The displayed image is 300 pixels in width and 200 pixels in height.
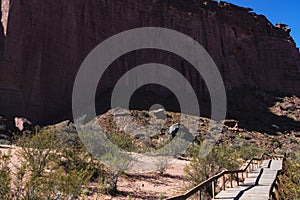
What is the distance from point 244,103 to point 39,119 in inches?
1151

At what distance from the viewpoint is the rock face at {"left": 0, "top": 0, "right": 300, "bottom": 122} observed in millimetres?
30031

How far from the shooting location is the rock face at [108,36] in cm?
3003

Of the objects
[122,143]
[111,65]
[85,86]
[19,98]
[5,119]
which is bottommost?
[122,143]

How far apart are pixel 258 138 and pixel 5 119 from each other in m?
26.3

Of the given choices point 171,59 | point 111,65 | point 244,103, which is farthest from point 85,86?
point 244,103

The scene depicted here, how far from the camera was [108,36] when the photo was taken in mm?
40375

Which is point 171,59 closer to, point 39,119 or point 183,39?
point 183,39

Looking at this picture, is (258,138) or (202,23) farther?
(202,23)

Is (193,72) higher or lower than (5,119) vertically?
higher

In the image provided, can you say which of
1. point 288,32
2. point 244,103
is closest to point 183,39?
point 244,103

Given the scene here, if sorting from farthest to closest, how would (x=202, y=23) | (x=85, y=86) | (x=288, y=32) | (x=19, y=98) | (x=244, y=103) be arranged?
(x=288, y=32) < (x=202, y=23) < (x=244, y=103) < (x=85, y=86) < (x=19, y=98)

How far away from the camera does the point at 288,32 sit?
61.3 m

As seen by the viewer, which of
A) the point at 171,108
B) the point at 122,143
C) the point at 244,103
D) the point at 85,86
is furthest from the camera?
the point at 244,103

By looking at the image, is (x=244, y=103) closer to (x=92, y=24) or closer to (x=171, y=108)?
(x=171, y=108)
